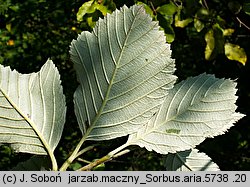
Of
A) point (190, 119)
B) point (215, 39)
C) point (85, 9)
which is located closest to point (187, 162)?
point (190, 119)

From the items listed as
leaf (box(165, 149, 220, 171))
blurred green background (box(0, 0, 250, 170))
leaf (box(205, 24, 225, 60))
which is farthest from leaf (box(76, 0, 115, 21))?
leaf (box(165, 149, 220, 171))

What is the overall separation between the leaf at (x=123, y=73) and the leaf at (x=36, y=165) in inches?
2.7

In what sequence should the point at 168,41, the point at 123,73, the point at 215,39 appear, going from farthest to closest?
the point at 215,39
the point at 168,41
the point at 123,73

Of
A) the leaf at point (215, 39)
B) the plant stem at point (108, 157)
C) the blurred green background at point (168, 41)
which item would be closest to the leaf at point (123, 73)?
the plant stem at point (108, 157)

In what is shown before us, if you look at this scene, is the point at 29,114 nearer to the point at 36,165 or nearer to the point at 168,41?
the point at 36,165

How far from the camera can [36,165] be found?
2.03ft

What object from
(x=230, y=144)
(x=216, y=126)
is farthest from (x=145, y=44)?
(x=230, y=144)

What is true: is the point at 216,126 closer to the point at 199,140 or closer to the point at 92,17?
the point at 199,140

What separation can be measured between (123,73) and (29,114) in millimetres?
126

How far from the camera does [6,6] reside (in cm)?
234

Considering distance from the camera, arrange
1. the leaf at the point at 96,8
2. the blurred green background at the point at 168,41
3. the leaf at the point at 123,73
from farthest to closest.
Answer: the blurred green background at the point at 168,41
the leaf at the point at 96,8
the leaf at the point at 123,73

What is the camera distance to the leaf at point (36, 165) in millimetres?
585

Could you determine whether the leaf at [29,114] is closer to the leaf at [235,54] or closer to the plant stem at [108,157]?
the plant stem at [108,157]

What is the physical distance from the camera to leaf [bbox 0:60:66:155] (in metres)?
0.56
